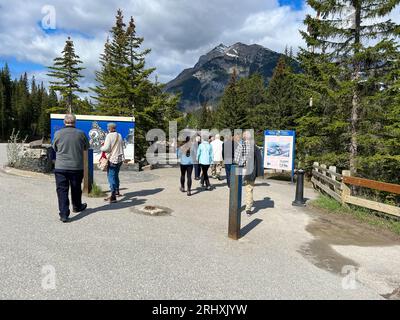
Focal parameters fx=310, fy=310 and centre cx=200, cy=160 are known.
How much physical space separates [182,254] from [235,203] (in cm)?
147

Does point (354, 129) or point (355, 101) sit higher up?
point (355, 101)

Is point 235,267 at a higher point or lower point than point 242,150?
lower

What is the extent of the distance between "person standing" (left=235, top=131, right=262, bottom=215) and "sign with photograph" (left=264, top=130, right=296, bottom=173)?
6817 mm

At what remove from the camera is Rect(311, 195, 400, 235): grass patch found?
7.21 meters

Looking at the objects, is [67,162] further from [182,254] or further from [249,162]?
[249,162]

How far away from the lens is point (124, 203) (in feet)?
25.2

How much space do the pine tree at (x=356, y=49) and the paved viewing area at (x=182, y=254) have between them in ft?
25.6

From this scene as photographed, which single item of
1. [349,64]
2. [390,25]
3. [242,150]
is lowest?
[242,150]

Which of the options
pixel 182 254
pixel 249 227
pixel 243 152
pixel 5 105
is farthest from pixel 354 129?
pixel 5 105
